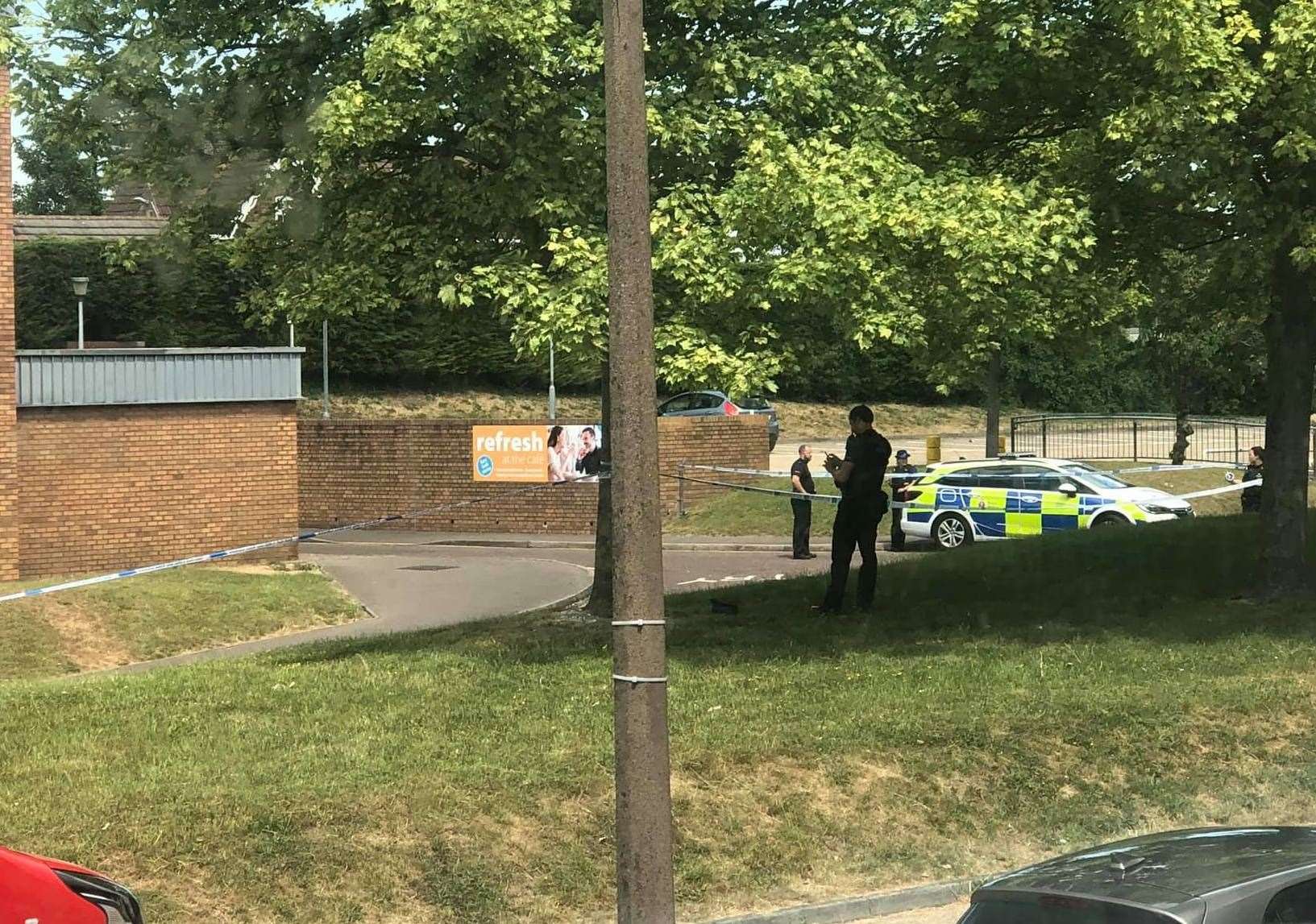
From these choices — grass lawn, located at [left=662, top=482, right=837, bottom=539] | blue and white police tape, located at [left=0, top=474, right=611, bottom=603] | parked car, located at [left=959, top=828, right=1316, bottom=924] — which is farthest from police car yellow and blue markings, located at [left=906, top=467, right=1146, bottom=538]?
parked car, located at [left=959, top=828, right=1316, bottom=924]

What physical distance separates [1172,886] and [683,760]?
4890mm

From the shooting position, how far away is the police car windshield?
24984mm

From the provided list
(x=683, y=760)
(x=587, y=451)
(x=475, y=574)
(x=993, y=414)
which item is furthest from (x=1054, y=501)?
(x=683, y=760)

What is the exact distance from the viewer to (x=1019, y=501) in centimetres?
2522

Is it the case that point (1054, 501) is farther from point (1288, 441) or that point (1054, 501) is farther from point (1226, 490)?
point (1288, 441)

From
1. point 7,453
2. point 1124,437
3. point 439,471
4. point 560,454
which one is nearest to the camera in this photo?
point 7,453

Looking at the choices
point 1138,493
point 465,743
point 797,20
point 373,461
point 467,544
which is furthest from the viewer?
point 373,461

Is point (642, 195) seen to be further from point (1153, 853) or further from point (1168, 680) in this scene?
point (1168, 680)

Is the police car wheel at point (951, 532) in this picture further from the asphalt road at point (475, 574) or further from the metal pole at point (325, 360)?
the metal pole at point (325, 360)

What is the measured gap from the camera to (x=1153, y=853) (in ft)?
16.7

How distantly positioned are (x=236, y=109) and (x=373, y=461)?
19.6 meters

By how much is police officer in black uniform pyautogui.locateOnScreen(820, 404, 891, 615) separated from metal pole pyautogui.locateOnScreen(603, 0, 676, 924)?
6.46m

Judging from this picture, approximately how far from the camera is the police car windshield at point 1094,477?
2498 centimetres

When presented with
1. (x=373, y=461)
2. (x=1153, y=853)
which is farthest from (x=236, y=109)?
(x=373, y=461)
